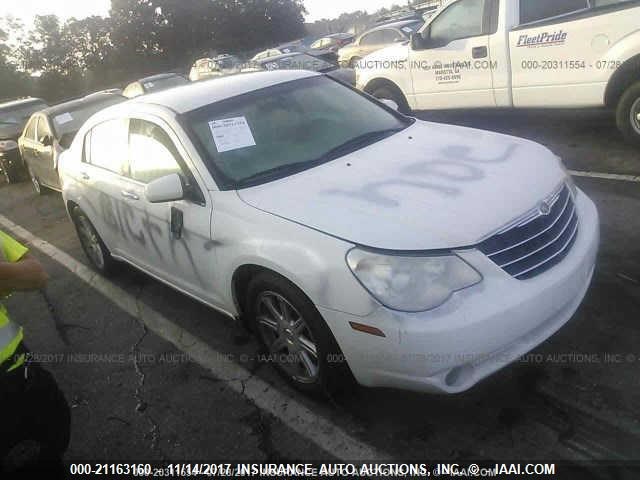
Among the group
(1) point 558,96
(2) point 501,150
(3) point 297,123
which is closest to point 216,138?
(3) point 297,123

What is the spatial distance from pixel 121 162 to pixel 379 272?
7.84ft

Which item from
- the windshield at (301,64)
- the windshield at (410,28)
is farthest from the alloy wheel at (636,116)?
the windshield at (301,64)

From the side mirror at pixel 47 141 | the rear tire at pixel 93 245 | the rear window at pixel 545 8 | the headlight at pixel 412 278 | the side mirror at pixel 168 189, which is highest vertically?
the rear window at pixel 545 8

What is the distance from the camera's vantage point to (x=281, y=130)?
11.4ft

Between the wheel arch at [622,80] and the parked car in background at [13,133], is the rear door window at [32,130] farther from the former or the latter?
the wheel arch at [622,80]

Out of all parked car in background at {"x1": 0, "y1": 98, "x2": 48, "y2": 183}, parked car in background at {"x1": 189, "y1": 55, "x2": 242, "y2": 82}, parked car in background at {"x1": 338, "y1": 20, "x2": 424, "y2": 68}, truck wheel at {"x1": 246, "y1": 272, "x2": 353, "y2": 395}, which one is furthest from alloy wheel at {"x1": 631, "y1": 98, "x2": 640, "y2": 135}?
parked car in background at {"x1": 189, "y1": 55, "x2": 242, "y2": 82}

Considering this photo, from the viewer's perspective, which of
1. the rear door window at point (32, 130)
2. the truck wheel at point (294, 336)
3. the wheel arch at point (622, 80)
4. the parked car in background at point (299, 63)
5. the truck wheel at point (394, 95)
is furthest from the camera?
the parked car in background at point (299, 63)

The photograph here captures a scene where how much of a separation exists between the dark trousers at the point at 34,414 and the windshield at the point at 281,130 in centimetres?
136

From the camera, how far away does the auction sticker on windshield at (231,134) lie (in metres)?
3.30

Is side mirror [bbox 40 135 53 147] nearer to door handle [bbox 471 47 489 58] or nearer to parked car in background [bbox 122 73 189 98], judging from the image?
door handle [bbox 471 47 489 58]

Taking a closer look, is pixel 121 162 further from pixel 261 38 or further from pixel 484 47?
pixel 261 38

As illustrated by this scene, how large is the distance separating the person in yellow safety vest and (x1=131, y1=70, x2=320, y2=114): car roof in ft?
5.76

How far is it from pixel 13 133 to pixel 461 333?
1223cm

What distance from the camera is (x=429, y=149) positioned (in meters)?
3.34
